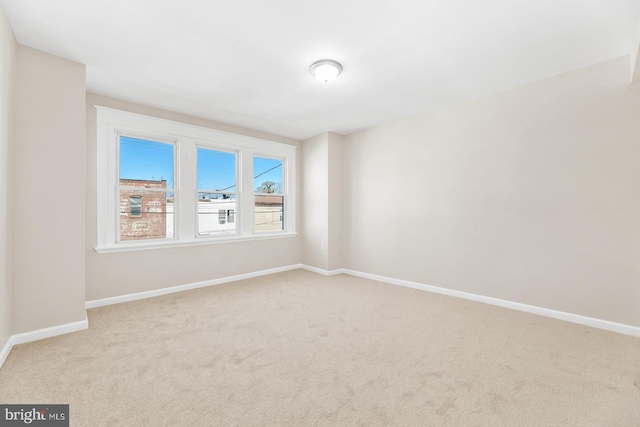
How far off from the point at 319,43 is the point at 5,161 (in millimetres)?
2604

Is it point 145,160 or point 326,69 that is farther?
point 145,160

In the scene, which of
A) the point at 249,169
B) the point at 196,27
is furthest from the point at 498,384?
the point at 249,169

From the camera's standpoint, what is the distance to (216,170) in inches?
180

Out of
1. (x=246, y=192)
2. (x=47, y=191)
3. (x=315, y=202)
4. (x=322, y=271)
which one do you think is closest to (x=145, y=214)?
(x=47, y=191)

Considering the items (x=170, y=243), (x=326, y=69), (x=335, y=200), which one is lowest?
(x=170, y=243)

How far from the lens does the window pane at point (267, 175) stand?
5.07 meters

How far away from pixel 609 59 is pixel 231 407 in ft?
13.9

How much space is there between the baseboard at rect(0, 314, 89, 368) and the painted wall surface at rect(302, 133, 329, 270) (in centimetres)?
332

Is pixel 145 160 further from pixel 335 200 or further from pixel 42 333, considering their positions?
pixel 335 200

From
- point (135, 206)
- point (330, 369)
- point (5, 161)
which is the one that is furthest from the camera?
point (135, 206)

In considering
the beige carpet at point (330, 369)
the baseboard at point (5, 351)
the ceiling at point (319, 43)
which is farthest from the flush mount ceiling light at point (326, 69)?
the baseboard at point (5, 351)

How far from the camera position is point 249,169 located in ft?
15.9

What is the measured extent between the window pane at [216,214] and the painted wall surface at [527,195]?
2.44 m

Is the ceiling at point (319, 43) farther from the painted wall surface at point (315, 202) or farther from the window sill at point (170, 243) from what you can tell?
the window sill at point (170, 243)
